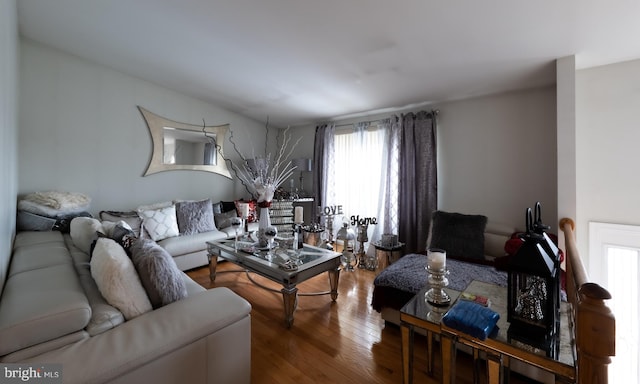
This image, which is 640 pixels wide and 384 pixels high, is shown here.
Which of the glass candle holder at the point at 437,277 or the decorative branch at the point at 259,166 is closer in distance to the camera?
the glass candle holder at the point at 437,277

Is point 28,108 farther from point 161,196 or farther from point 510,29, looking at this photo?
point 510,29

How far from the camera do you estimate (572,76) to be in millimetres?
2031

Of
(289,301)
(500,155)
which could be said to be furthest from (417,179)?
(289,301)

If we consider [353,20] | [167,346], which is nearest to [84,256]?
[167,346]

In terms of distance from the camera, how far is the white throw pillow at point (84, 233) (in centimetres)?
202

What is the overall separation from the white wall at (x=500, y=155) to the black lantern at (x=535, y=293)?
82.4 inches

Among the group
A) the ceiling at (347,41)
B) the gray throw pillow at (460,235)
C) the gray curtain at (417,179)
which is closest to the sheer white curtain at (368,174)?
the gray curtain at (417,179)

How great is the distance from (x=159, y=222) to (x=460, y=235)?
11.5ft

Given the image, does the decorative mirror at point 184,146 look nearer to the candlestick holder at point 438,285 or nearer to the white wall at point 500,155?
the white wall at point 500,155

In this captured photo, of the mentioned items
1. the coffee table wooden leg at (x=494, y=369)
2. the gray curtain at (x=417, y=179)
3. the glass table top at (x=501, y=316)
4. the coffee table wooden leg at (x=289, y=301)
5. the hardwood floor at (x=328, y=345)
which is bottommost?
the hardwood floor at (x=328, y=345)

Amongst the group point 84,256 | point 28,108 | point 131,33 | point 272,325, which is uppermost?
point 131,33

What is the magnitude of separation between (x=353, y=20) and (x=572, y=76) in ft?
5.96

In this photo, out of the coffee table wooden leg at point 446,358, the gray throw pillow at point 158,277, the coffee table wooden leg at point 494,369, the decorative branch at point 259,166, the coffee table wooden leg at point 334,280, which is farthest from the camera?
the decorative branch at point 259,166

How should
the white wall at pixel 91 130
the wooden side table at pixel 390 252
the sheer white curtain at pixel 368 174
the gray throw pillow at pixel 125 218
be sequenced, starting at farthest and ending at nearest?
the sheer white curtain at pixel 368 174 < the wooden side table at pixel 390 252 < the gray throw pillow at pixel 125 218 < the white wall at pixel 91 130
